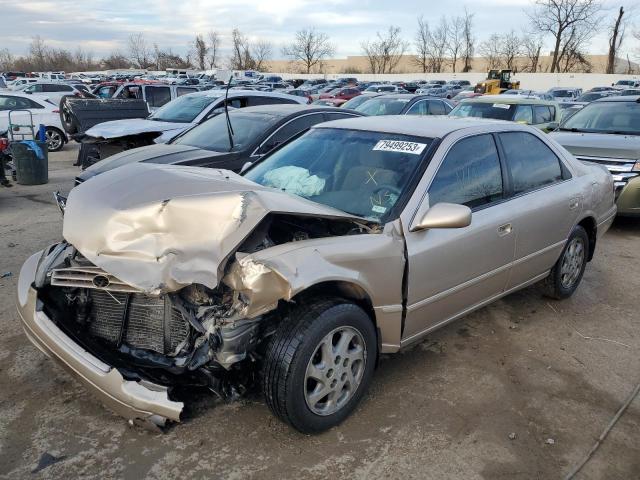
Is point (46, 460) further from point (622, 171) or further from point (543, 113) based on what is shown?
point (543, 113)

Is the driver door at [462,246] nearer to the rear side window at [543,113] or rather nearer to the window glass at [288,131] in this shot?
the window glass at [288,131]

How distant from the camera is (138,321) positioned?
290cm

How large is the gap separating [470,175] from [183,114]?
6975mm

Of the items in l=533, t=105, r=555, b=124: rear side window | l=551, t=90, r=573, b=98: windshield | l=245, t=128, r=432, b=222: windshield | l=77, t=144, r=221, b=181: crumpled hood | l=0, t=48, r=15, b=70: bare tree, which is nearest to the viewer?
l=245, t=128, r=432, b=222: windshield

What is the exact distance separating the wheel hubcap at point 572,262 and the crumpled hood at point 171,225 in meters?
2.57

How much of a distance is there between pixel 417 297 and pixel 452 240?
0.44m

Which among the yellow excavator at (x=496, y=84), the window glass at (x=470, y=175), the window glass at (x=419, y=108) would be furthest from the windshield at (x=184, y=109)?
the yellow excavator at (x=496, y=84)

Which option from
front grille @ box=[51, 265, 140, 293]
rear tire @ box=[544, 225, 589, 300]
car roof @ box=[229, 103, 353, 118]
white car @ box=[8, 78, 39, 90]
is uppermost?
white car @ box=[8, 78, 39, 90]

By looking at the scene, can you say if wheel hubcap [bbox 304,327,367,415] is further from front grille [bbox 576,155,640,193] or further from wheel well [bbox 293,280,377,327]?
front grille [bbox 576,155,640,193]

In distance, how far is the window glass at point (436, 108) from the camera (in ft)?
40.4

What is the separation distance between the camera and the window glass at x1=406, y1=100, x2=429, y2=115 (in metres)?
11.7

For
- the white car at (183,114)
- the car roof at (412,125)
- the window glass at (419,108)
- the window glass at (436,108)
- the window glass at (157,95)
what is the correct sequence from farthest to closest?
1. the window glass at (157,95)
2. the window glass at (436,108)
3. the window glass at (419,108)
4. the white car at (183,114)
5. the car roof at (412,125)

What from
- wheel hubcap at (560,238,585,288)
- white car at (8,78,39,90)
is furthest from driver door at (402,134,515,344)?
white car at (8,78,39,90)

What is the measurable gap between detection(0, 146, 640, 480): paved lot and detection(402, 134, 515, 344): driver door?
1.46ft
